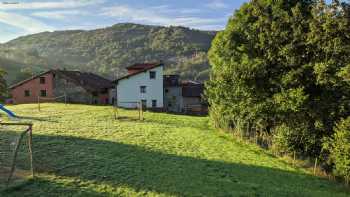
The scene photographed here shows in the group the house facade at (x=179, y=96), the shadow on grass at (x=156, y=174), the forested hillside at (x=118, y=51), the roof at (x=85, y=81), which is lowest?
the shadow on grass at (x=156, y=174)

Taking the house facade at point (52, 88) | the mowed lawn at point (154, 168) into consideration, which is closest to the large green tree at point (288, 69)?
the mowed lawn at point (154, 168)

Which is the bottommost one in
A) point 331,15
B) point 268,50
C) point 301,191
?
point 301,191

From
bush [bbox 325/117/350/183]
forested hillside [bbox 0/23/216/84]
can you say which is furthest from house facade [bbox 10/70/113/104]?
forested hillside [bbox 0/23/216/84]

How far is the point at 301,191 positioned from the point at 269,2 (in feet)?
39.3

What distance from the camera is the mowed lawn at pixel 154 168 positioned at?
8.59 m

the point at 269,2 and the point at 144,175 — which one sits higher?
the point at 269,2

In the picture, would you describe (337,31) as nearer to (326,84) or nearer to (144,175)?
(326,84)

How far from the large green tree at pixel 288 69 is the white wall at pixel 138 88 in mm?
19071

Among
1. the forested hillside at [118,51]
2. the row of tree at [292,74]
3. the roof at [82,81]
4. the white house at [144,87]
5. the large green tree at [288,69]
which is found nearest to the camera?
the row of tree at [292,74]

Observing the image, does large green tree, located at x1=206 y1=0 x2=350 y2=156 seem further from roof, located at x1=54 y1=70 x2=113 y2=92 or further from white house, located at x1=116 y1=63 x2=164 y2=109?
roof, located at x1=54 y1=70 x2=113 y2=92

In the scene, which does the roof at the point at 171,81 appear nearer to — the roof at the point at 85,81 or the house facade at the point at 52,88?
the roof at the point at 85,81

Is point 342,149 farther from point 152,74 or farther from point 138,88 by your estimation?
point 138,88

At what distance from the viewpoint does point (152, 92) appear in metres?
37.1

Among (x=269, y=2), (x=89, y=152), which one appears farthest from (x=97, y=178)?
(x=269, y=2)
